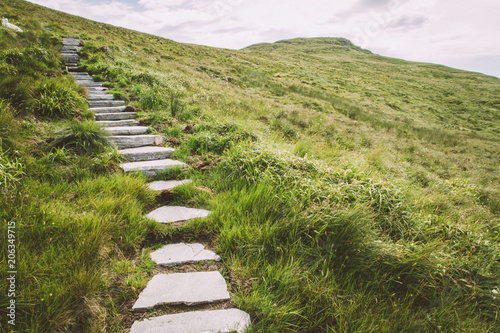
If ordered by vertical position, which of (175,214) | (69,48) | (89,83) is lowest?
(175,214)

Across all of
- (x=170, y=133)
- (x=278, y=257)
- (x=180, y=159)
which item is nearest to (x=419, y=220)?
(x=278, y=257)

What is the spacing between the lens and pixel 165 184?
3787 millimetres

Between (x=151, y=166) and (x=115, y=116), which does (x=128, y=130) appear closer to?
(x=115, y=116)

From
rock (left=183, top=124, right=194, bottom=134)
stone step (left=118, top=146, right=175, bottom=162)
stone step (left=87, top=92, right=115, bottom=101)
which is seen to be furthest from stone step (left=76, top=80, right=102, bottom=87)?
stone step (left=118, top=146, right=175, bottom=162)

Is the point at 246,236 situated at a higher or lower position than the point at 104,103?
lower

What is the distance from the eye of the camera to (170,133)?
18.5ft

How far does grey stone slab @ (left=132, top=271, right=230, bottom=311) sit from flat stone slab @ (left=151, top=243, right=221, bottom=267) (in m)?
0.18

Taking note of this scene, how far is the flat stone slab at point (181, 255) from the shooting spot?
2.39m

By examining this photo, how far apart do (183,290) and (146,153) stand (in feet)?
10.4

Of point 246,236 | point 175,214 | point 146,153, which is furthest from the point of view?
point 146,153

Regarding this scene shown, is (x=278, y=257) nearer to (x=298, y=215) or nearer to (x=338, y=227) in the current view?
(x=298, y=215)

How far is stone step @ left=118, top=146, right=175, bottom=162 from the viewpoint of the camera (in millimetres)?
4349

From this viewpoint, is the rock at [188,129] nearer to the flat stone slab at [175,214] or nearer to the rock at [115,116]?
the rock at [115,116]

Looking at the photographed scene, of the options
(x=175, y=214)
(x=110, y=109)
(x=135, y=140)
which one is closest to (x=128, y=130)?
(x=135, y=140)
